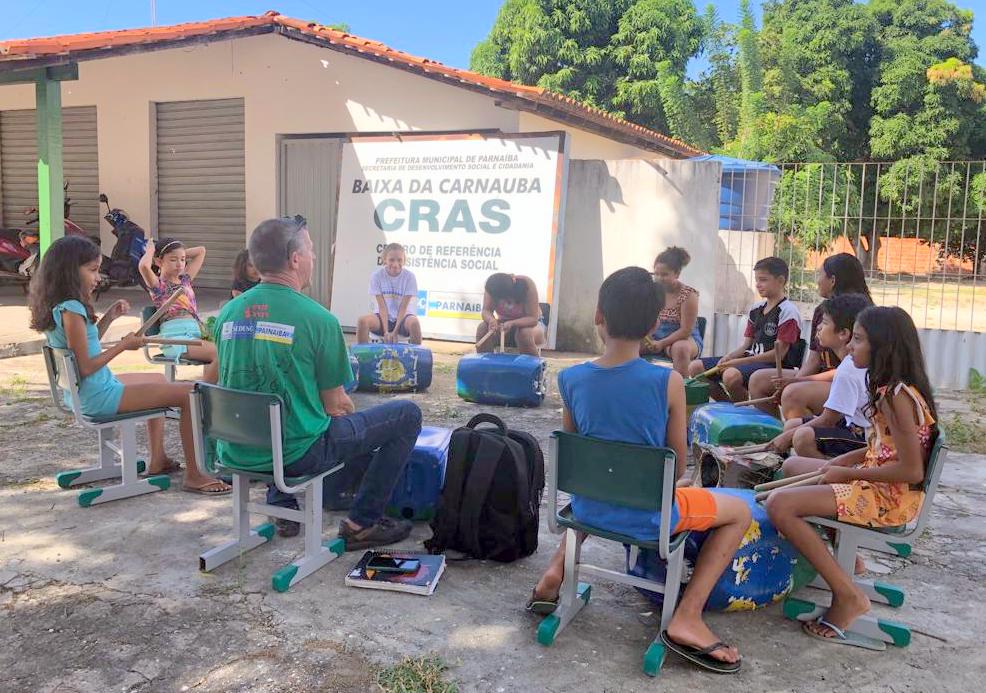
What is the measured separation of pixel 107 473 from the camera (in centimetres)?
484

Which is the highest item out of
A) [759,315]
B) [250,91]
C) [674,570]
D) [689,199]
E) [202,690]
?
[250,91]

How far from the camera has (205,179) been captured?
12.9 metres

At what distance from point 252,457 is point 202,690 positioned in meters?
1.02

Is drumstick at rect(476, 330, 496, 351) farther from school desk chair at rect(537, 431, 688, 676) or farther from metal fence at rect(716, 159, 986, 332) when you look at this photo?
school desk chair at rect(537, 431, 688, 676)

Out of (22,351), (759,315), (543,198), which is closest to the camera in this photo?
(759,315)

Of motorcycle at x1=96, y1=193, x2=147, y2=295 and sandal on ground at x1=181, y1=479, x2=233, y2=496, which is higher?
motorcycle at x1=96, y1=193, x2=147, y2=295

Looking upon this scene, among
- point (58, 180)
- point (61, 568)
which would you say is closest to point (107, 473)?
point (61, 568)

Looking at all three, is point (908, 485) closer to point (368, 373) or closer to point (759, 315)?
point (759, 315)

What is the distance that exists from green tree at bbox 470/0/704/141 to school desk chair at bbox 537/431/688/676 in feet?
74.0

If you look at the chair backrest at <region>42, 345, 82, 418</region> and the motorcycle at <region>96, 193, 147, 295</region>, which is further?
the motorcycle at <region>96, 193, 147, 295</region>

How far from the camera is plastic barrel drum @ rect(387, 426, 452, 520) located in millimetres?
4160

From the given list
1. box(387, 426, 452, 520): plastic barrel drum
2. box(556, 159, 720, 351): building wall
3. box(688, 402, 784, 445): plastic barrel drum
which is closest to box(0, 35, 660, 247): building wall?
box(556, 159, 720, 351): building wall

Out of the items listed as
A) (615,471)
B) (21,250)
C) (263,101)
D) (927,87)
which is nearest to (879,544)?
(615,471)

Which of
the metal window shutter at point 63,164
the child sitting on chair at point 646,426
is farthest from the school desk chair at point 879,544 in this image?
the metal window shutter at point 63,164
